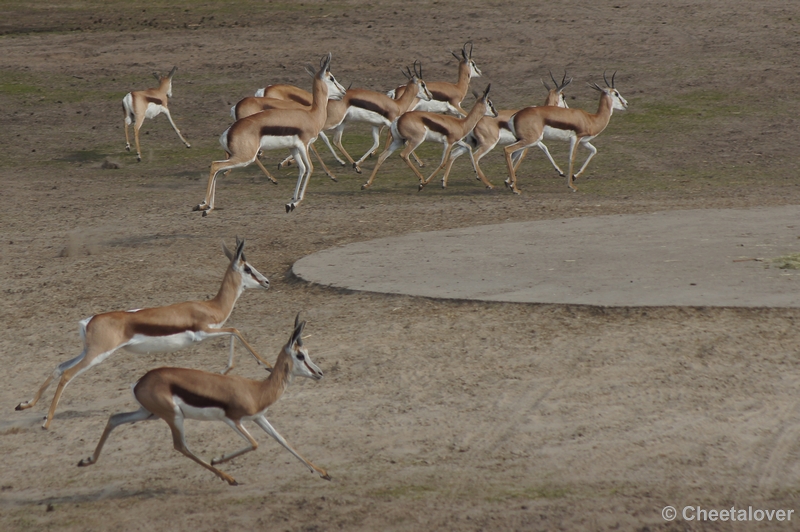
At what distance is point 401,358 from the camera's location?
7387mm

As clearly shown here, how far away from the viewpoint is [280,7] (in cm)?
2797

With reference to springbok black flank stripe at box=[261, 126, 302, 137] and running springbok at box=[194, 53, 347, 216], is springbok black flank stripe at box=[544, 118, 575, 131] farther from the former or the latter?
springbok black flank stripe at box=[261, 126, 302, 137]

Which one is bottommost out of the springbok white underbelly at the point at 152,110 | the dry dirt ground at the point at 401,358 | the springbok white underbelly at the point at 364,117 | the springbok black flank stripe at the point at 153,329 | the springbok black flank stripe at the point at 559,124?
the dry dirt ground at the point at 401,358

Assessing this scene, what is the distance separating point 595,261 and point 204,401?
16.4 feet

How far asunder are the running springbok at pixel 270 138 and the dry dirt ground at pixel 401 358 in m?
0.57

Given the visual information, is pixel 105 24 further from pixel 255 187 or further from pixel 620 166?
pixel 620 166

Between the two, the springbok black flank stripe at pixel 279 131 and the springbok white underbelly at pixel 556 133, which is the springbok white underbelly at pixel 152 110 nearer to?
the springbok black flank stripe at pixel 279 131

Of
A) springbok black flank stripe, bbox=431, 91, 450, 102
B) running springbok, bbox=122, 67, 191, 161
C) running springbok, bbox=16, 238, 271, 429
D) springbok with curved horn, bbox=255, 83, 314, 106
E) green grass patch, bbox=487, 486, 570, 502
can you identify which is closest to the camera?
green grass patch, bbox=487, 486, 570, 502

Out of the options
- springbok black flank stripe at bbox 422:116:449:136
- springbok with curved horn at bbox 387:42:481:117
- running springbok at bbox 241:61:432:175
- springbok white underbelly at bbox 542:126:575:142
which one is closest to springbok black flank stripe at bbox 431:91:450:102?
springbok with curved horn at bbox 387:42:481:117

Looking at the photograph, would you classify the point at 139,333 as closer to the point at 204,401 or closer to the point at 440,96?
the point at 204,401

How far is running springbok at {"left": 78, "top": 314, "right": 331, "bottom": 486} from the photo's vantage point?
561 centimetres

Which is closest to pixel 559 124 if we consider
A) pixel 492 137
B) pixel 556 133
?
pixel 556 133

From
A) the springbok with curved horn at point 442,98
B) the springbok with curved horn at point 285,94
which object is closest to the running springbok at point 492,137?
the springbok with curved horn at point 442,98

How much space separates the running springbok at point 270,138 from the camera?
1254cm
